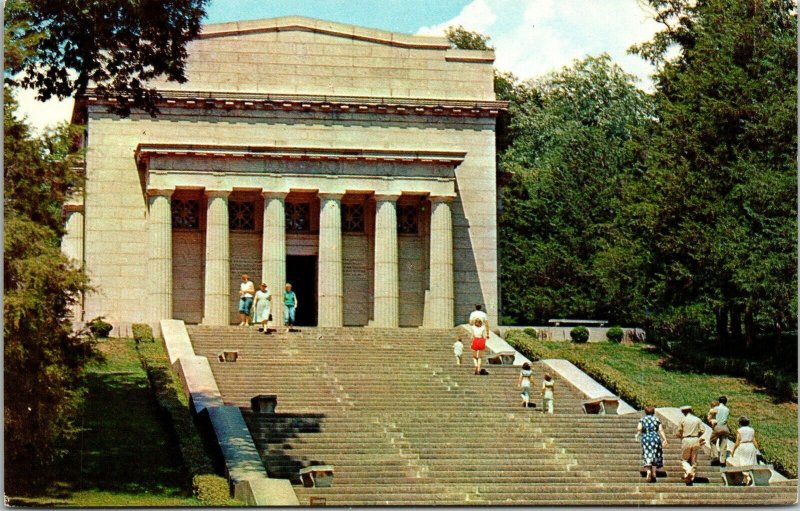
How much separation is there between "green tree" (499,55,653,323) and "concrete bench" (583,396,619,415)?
69.6ft

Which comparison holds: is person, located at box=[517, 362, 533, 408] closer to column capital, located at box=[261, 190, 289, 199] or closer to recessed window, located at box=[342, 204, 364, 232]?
column capital, located at box=[261, 190, 289, 199]

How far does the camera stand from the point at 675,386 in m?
40.1

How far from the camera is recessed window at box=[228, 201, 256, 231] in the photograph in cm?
→ 4725

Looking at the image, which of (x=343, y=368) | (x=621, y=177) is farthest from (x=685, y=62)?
(x=343, y=368)

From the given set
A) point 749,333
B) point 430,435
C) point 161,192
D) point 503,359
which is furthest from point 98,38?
point 749,333

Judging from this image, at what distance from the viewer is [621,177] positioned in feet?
192

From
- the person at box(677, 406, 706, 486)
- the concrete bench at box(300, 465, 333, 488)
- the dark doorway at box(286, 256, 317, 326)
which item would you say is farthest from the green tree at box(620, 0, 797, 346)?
the concrete bench at box(300, 465, 333, 488)

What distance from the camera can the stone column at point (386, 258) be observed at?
46719 mm

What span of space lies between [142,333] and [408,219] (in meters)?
10.4

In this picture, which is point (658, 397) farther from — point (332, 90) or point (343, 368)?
point (332, 90)

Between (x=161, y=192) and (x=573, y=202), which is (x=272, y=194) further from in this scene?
(x=573, y=202)

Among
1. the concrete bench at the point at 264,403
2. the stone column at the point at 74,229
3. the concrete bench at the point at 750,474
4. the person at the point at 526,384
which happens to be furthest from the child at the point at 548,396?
the stone column at the point at 74,229

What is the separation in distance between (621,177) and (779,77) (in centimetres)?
1684

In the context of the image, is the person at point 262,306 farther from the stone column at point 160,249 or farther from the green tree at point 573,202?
the green tree at point 573,202
